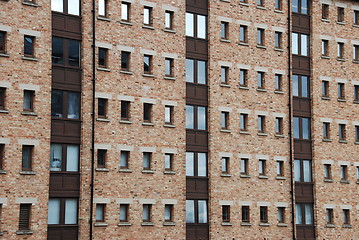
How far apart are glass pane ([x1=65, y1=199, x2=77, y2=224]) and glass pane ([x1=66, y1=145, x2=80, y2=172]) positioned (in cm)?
181

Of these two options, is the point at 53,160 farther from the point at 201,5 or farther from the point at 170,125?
the point at 201,5

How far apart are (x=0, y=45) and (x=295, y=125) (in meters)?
21.8

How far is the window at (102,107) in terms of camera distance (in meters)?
44.9

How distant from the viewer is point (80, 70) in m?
44.1

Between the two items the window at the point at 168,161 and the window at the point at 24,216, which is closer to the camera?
the window at the point at 24,216

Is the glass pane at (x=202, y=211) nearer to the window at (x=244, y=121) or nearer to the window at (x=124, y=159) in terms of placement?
the window at (x=124, y=159)

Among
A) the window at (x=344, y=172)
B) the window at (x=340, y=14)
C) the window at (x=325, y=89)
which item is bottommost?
the window at (x=344, y=172)

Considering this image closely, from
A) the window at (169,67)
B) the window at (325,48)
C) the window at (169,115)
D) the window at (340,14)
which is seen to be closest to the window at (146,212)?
the window at (169,115)

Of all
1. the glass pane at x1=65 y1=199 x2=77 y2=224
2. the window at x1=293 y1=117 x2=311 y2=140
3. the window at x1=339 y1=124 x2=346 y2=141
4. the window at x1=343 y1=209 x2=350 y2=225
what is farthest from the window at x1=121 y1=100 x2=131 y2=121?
the window at x1=343 y1=209 x2=350 y2=225

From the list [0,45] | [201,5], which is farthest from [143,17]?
[0,45]

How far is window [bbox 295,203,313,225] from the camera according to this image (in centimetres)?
5234

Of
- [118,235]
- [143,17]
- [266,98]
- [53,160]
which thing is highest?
[143,17]

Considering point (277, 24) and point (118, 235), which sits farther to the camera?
point (277, 24)

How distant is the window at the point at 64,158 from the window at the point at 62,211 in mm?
1750
